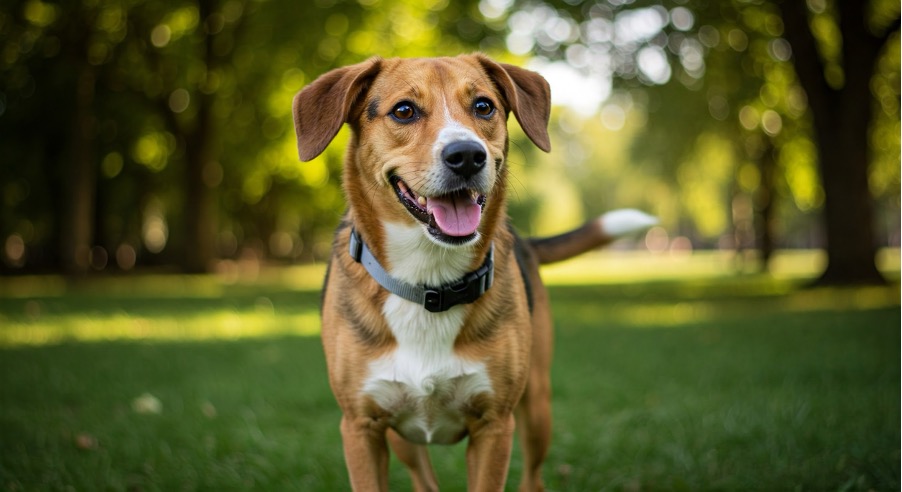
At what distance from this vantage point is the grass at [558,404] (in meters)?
5.07

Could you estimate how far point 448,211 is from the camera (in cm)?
362

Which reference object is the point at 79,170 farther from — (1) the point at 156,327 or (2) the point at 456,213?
(2) the point at 456,213

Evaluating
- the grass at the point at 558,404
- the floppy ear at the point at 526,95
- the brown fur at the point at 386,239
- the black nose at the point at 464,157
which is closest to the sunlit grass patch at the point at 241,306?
the grass at the point at 558,404

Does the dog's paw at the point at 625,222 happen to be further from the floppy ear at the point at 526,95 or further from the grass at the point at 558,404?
the grass at the point at 558,404

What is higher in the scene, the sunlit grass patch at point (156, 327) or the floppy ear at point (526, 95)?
the floppy ear at point (526, 95)

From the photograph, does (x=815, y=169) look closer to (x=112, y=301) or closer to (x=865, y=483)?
(x=112, y=301)

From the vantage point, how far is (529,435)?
448 cm

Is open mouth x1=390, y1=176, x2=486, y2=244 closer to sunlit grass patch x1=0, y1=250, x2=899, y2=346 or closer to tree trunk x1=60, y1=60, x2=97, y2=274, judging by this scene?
sunlit grass patch x1=0, y1=250, x2=899, y2=346

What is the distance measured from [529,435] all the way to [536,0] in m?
17.3

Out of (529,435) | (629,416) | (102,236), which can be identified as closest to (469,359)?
(529,435)

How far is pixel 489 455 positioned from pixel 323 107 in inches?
70.0

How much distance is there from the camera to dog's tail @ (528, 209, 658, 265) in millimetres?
5504

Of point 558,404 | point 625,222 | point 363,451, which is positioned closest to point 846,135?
point 558,404

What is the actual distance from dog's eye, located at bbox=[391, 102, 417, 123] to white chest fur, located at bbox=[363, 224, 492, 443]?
49 cm
